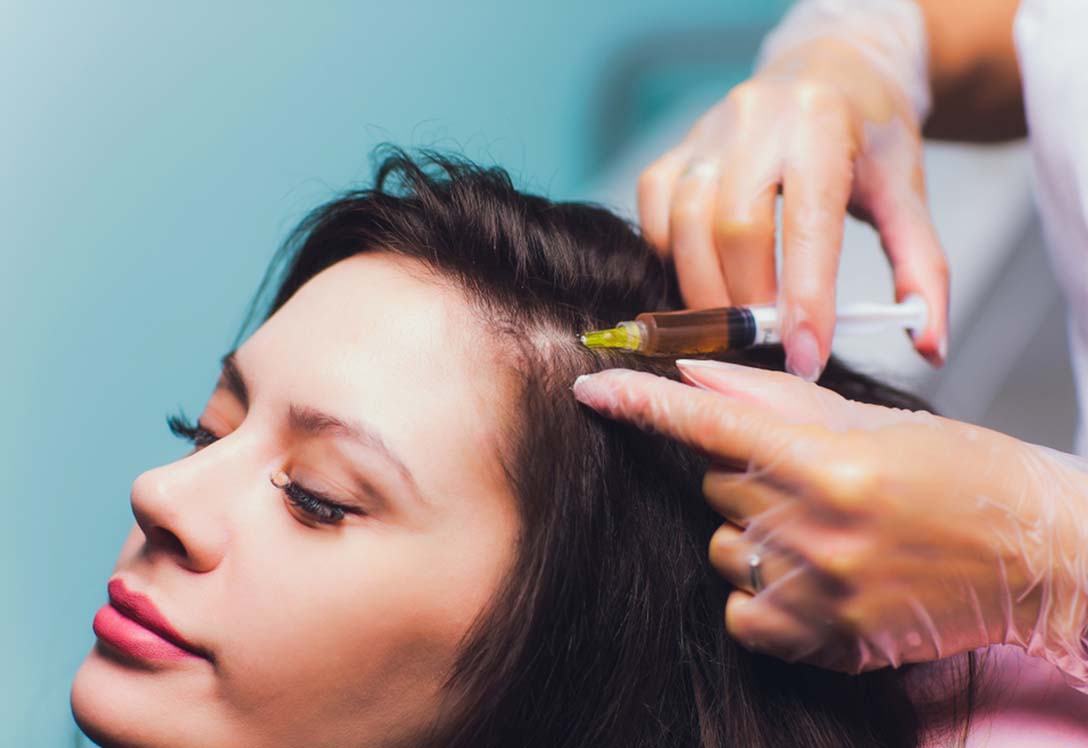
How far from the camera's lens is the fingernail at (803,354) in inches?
38.8

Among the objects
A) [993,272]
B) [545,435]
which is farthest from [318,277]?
[993,272]

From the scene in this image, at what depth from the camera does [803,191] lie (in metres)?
1.05

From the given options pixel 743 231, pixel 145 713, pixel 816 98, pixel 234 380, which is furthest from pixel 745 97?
pixel 145 713

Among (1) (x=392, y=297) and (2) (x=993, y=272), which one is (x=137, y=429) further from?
(2) (x=993, y=272)

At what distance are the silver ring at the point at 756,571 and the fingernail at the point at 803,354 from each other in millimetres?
227

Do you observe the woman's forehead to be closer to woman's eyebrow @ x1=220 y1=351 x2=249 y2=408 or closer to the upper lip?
woman's eyebrow @ x1=220 y1=351 x2=249 y2=408

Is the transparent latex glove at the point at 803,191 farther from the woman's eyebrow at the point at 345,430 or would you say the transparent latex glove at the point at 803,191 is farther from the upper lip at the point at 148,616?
the upper lip at the point at 148,616

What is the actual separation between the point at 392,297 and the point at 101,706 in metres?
0.43

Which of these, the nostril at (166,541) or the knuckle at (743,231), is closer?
the nostril at (166,541)

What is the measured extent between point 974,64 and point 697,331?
0.75 m

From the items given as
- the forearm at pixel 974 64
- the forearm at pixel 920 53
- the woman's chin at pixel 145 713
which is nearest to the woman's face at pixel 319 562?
the woman's chin at pixel 145 713

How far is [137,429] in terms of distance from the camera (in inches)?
60.2

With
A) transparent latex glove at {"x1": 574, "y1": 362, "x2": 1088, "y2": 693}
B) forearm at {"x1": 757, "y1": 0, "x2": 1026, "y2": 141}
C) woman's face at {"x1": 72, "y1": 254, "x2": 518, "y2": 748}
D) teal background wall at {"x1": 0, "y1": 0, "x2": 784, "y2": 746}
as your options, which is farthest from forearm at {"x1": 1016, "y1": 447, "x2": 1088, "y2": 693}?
teal background wall at {"x1": 0, "y1": 0, "x2": 784, "y2": 746}

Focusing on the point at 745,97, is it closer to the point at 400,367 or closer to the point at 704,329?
the point at 704,329
